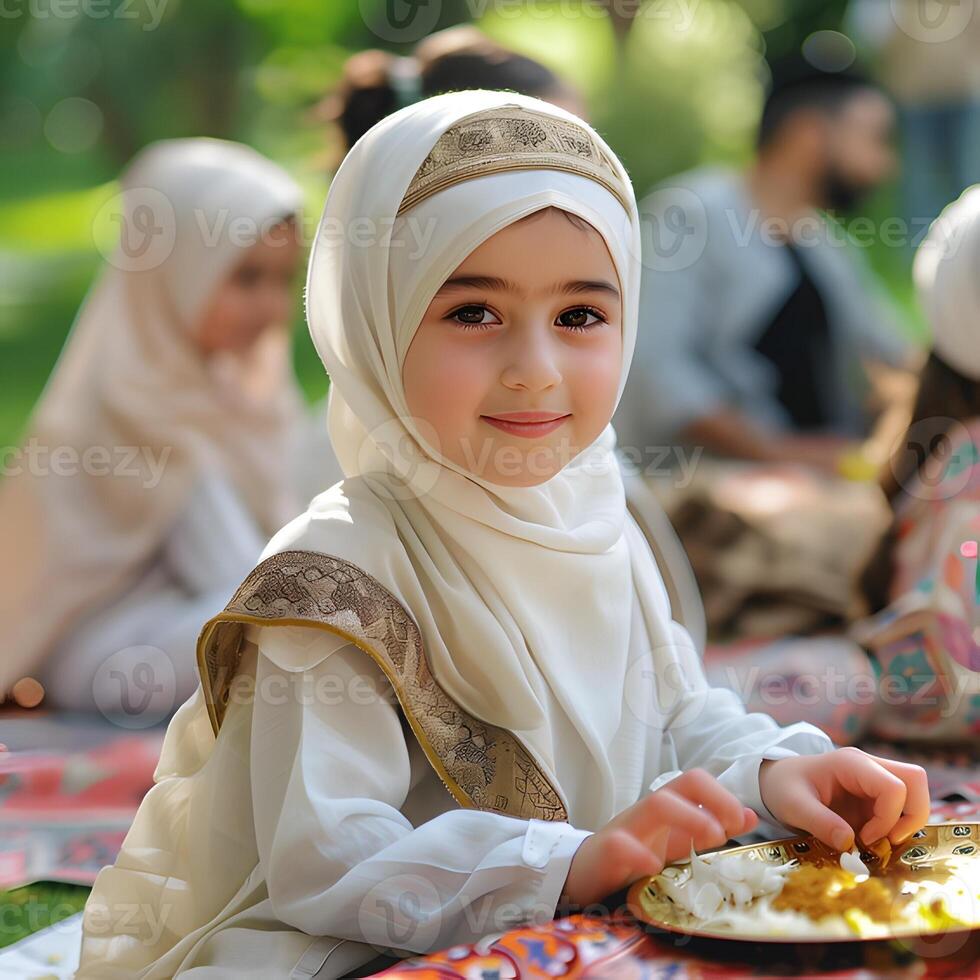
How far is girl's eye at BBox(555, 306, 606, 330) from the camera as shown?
137 cm

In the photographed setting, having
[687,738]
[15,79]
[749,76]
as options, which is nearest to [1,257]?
[15,79]

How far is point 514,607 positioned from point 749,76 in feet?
28.6

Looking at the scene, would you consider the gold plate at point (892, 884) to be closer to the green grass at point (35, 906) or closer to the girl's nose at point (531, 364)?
the girl's nose at point (531, 364)

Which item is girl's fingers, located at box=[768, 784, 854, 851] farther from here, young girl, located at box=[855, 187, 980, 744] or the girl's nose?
young girl, located at box=[855, 187, 980, 744]

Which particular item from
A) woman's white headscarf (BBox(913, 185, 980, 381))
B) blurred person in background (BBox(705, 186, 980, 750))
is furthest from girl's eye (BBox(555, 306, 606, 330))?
woman's white headscarf (BBox(913, 185, 980, 381))

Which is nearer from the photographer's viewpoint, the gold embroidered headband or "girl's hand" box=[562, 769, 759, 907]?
"girl's hand" box=[562, 769, 759, 907]

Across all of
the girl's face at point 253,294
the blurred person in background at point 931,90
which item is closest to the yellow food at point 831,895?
the girl's face at point 253,294

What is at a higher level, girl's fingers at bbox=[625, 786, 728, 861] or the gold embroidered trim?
the gold embroidered trim

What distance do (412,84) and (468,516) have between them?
2.49 metres

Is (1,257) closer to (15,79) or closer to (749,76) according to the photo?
(15,79)

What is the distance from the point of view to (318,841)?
123cm

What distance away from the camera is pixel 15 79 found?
9414mm

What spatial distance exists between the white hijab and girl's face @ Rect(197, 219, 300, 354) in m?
2.19

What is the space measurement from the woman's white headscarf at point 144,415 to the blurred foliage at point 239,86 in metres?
4.99
